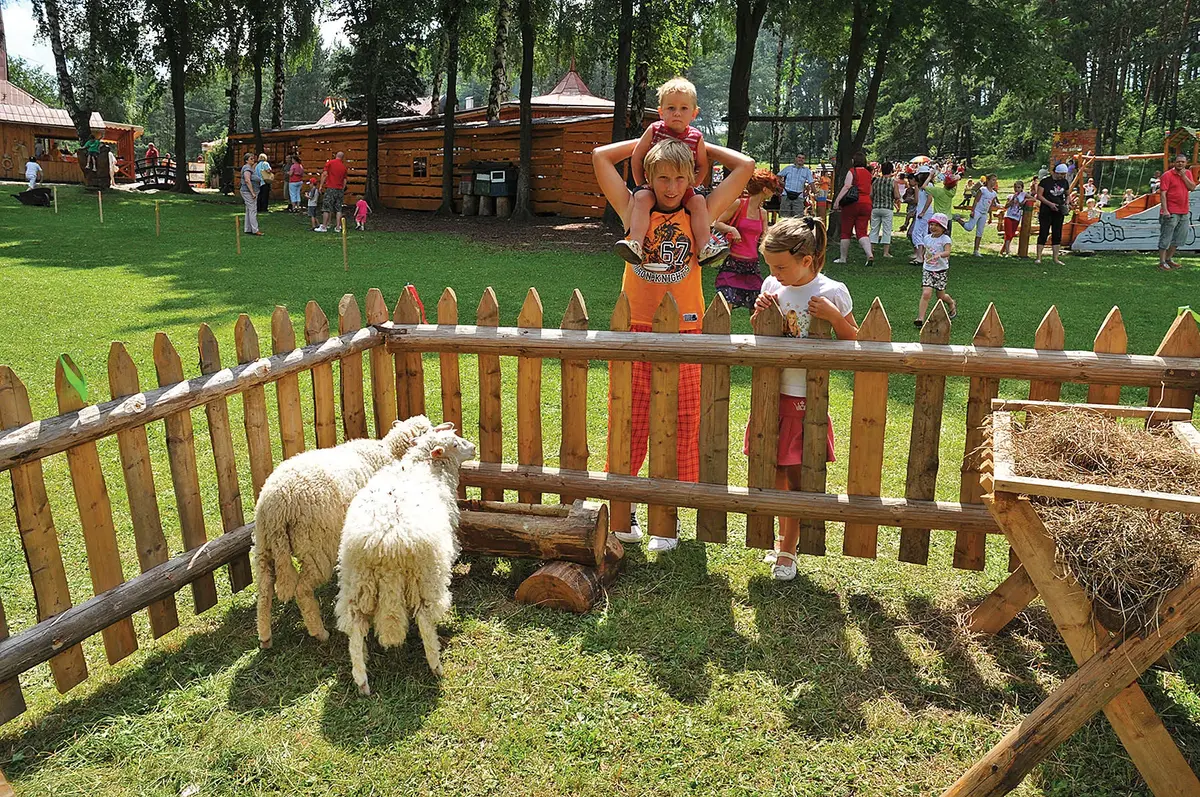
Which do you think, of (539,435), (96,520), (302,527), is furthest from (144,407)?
(539,435)

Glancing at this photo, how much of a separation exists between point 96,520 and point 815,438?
330 cm

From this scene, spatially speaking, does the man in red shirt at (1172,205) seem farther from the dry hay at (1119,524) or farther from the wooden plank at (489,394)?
the wooden plank at (489,394)

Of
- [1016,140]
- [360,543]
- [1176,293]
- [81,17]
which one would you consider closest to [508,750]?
[360,543]

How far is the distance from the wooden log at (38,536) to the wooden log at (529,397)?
2172mm

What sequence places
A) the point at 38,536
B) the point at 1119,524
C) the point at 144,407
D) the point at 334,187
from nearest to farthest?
the point at 1119,524 → the point at 38,536 → the point at 144,407 → the point at 334,187

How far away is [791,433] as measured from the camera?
4.27 m

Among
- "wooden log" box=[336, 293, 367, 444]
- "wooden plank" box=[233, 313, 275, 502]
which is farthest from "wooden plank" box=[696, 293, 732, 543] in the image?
"wooden plank" box=[233, 313, 275, 502]

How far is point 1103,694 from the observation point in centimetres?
251

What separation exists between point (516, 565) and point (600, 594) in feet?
1.87

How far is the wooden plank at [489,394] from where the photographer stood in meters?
4.49

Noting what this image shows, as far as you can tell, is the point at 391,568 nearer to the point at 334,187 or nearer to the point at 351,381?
the point at 351,381

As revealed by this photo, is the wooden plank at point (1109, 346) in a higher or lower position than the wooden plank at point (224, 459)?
higher

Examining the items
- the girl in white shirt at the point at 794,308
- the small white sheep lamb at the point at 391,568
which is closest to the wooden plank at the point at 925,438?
the girl in white shirt at the point at 794,308

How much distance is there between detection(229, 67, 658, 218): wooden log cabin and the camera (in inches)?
918
